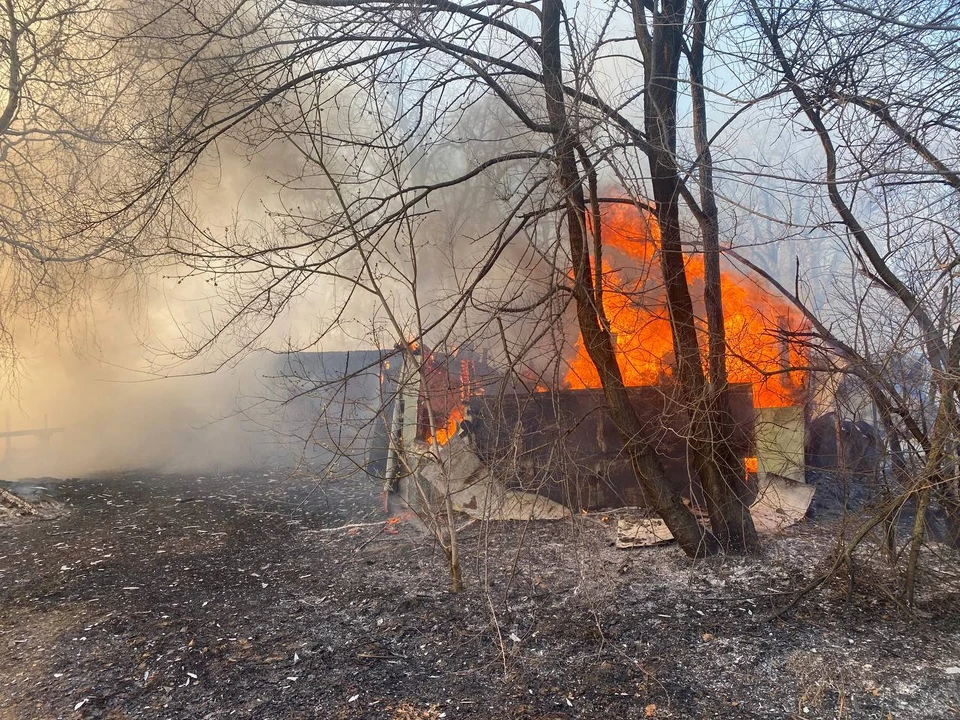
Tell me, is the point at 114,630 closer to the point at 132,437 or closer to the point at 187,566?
the point at 187,566

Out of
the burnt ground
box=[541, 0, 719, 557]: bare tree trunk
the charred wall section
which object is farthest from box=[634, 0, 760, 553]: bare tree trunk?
the charred wall section

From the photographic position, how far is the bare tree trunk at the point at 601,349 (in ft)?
18.5

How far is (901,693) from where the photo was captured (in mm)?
4219

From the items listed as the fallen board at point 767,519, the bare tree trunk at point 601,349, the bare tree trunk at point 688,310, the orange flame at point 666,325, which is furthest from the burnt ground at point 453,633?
the orange flame at point 666,325

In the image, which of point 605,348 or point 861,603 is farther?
point 605,348

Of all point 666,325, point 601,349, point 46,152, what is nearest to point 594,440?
point 666,325

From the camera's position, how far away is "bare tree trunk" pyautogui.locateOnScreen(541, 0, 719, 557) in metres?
5.63

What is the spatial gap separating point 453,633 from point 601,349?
2.61 metres

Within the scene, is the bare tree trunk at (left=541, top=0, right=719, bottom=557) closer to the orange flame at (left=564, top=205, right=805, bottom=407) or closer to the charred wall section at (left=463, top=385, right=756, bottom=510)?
the orange flame at (left=564, top=205, right=805, bottom=407)

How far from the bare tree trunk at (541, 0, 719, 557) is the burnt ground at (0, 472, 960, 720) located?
397 mm

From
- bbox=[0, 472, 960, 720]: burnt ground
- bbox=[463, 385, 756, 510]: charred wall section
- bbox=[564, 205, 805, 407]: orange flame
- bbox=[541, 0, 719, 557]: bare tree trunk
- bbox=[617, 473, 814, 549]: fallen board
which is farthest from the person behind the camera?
bbox=[463, 385, 756, 510]: charred wall section

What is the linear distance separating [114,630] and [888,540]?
5.79 m

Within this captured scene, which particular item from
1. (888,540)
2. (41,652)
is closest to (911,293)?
(888,540)

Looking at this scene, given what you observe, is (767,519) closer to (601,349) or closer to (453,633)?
(601,349)
